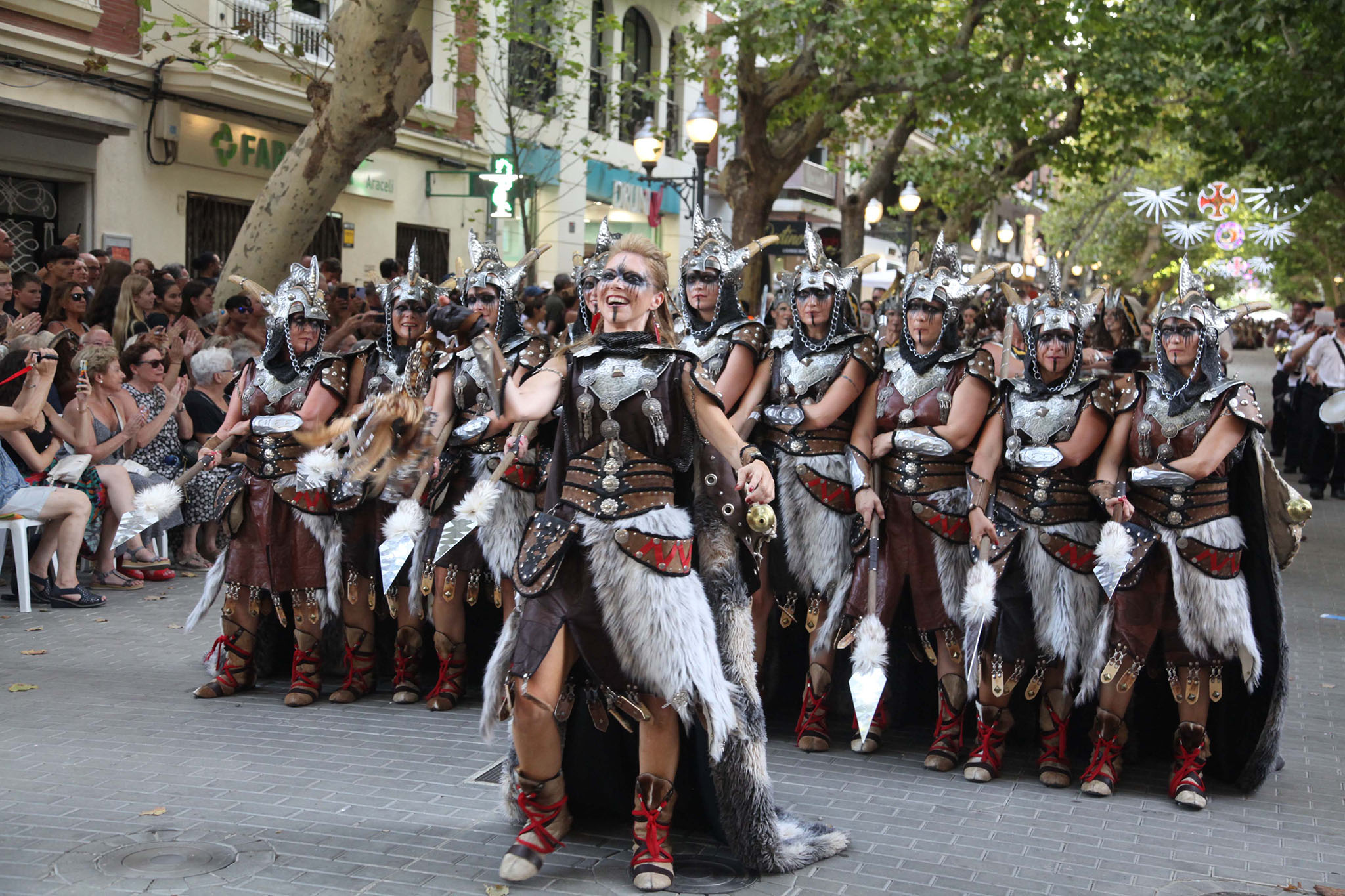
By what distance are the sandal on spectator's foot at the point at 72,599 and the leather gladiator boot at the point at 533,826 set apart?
18.1ft

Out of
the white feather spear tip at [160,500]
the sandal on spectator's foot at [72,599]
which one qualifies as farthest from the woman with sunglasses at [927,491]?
the sandal on spectator's foot at [72,599]

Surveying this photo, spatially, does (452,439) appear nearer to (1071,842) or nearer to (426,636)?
Result: (426,636)

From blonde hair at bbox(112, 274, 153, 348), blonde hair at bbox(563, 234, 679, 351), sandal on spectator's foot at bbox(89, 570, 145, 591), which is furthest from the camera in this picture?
blonde hair at bbox(112, 274, 153, 348)

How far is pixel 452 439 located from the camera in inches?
278

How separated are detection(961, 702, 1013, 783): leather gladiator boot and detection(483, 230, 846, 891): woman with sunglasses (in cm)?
135

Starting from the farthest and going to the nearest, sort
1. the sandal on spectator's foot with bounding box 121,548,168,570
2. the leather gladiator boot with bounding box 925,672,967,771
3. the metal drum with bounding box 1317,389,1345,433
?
the metal drum with bounding box 1317,389,1345,433 < the sandal on spectator's foot with bounding box 121,548,168,570 < the leather gladiator boot with bounding box 925,672,967,771

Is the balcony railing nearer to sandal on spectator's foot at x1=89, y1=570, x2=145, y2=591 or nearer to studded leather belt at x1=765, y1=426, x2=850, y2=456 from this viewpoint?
sandal on spectator's foot at x1=89, y1=570, x2=145, y2=591

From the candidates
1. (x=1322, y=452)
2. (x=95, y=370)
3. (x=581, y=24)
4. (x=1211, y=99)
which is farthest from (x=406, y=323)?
(x=581, y=24)

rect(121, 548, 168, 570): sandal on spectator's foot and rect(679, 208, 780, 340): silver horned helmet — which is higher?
rect(679, 208, 780, 340): silver horned helmet

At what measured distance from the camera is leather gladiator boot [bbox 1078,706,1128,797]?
6039mm

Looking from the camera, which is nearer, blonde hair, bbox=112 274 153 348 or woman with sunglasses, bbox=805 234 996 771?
woman with sunglasses, bbox=805 234 996 771

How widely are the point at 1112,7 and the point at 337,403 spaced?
1681 cm

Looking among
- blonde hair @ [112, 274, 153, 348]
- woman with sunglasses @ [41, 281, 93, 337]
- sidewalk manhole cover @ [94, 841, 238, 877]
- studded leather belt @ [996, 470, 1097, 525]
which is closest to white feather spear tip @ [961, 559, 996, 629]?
studded leather belt @ [996, 470, 1097, 525]

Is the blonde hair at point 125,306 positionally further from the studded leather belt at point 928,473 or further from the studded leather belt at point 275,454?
the studded leather belt at point 928,473
